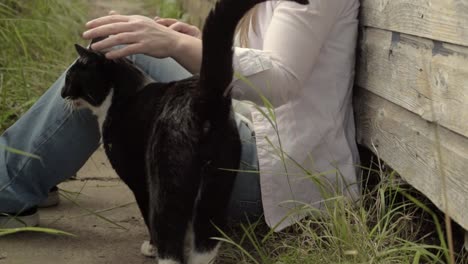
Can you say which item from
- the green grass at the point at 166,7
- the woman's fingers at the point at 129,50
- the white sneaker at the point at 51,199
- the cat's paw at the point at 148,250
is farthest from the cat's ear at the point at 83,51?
the green grass at the point at 166,7

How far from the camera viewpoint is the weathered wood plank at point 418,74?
169 centimetres

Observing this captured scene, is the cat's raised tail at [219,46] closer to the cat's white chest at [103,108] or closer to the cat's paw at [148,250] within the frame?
the cat's white chest at [103,108]

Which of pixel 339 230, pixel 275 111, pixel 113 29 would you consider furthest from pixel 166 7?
pixel 339 230

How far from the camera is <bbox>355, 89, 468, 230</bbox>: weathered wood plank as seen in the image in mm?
1724

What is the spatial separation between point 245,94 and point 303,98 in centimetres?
23

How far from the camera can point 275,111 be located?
231 cm

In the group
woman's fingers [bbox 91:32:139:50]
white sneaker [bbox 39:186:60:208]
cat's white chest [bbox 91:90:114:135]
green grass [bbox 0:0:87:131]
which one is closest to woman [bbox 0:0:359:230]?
woman's fingers [bbox 91:32:139:50]

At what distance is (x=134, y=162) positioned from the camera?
2.15 metres

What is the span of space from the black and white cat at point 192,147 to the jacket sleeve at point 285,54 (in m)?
0.16

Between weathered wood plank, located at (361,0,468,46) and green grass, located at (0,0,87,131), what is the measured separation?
171 centimetres

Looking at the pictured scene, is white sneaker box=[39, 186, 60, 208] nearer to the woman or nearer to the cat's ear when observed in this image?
the woman

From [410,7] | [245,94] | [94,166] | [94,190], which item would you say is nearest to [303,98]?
[245,94]

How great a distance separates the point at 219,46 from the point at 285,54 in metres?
0.35

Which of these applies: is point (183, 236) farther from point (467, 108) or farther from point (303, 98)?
point (467, 108)
